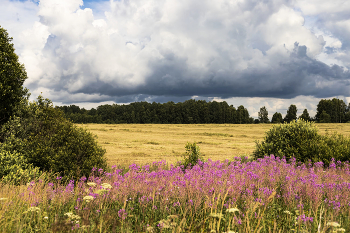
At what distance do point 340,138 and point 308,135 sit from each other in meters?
2.53

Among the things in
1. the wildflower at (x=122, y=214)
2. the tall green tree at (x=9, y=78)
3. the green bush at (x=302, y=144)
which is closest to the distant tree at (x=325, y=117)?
the green bush at (x=302, y=144)

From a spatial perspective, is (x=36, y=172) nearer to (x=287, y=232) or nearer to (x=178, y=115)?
(x=287, y=232)

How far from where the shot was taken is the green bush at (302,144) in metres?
12.2

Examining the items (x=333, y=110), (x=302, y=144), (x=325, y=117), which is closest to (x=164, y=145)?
(x=302, y=144)

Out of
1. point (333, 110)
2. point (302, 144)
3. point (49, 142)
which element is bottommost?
point (302, 144)

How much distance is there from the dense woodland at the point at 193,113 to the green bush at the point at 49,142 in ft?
258

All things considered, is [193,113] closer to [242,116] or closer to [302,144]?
[242,116]

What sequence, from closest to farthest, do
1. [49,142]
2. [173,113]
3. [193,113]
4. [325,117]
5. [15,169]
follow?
[15,169] → [49,142] → [325,117] → [173,113] → [193,113]

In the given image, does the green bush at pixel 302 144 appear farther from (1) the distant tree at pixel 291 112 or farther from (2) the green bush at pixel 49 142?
(1) the distant tree at pixel 291 112

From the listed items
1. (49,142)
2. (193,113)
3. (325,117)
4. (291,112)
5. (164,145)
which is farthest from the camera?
(193,113)

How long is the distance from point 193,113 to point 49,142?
89940mm

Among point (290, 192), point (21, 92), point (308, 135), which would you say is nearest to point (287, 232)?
point (290, 192)

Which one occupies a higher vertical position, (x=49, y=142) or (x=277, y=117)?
(x=277, y=117)

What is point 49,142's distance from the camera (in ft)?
32.0
